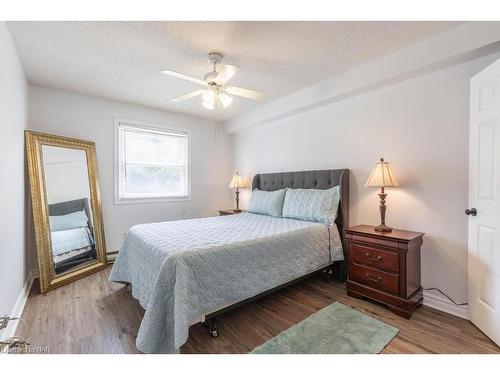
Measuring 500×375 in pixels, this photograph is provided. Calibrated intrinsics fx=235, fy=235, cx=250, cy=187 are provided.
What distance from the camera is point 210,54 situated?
7.29 feet

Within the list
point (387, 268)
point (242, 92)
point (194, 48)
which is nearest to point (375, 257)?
point (387, 268)

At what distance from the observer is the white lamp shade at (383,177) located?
232 cm

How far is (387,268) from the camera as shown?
2.18 meters

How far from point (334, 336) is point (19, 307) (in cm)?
278

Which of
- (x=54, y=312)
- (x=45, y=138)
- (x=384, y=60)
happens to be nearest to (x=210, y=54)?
(x=384, y=60)

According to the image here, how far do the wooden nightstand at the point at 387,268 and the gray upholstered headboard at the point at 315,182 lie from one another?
428 mm

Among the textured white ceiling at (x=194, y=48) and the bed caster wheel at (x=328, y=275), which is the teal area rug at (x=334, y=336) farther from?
the textured white ceiling at (x=194, y=48)

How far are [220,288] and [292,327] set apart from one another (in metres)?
0.69

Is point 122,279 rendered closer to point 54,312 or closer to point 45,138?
point 54,312

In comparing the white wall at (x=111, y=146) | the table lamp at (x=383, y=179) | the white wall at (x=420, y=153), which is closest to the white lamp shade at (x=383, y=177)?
the table lamp at (x=383, y=179)

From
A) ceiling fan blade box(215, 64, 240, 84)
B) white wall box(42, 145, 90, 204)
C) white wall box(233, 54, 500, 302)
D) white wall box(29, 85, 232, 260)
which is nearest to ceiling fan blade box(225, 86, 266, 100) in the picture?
ceiling fan blade box(215, 64, 240, 84)

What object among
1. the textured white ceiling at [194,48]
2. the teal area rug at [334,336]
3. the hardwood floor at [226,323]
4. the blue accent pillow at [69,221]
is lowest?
the hardwood floor at [226,323]

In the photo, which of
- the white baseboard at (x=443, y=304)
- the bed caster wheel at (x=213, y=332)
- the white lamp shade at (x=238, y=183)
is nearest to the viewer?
the bed caster wheel at (x=213, y=332)

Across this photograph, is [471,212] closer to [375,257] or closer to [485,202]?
[485,202]
